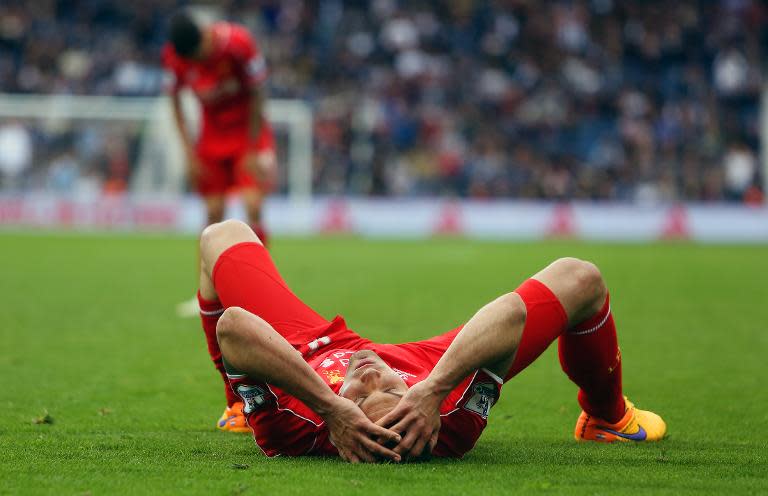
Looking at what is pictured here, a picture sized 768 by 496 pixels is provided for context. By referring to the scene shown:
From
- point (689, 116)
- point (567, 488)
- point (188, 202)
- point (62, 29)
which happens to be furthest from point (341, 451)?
point (62, 29)

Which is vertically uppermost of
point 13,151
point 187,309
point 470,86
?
point 187,309

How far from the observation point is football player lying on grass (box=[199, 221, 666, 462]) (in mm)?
3521

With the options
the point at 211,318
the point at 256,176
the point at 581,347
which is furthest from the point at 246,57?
the point at 581,347

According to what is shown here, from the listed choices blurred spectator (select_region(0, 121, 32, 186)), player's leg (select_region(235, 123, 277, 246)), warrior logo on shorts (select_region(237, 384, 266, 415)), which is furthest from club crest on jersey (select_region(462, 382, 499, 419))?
blurred spectator (select_region(0, 121, 32, 186))

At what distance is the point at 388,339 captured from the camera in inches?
309

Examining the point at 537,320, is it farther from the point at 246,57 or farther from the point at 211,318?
the point at 246,57

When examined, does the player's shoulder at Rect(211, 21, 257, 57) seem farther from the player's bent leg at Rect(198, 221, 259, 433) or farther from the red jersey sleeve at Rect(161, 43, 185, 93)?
the player's bent leg at Rect(198, 221, 259, 433)

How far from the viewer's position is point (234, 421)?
4.73 metres

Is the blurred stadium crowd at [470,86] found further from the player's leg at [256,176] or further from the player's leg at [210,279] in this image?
the player's leg at [210,279]

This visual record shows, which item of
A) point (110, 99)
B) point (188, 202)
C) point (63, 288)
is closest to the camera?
point (63, 288)

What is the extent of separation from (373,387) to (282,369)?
0.33 metres

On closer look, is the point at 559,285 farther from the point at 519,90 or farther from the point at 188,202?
the point at 519,90

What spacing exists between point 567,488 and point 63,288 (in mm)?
9454

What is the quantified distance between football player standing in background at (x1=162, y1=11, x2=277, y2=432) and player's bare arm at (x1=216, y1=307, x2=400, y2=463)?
524 cm
